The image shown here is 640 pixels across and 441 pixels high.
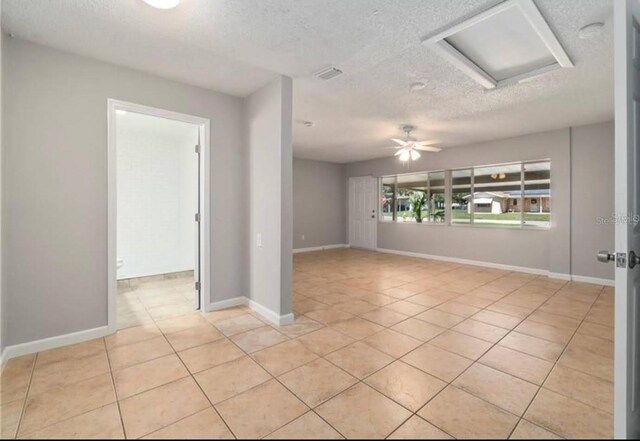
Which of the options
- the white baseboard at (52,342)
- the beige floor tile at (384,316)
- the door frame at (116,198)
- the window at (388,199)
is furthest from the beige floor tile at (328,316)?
the window at (388,199)

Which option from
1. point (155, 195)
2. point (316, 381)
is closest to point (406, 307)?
point (316, 381)

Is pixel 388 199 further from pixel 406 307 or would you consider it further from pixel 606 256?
pixel 606 256

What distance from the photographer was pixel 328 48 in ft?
8.00

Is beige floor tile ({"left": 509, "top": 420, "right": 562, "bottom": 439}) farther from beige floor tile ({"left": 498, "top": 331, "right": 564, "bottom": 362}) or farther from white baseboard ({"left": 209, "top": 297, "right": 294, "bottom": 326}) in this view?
white baseboard ({"left": 209, "top": 297, "right": 294, "bottom": 326})

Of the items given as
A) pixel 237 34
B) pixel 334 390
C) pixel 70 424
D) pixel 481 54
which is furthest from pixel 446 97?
→ pixel 70 424

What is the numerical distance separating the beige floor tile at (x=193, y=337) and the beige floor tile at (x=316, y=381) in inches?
36.8

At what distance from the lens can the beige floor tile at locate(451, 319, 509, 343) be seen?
8.63 ft

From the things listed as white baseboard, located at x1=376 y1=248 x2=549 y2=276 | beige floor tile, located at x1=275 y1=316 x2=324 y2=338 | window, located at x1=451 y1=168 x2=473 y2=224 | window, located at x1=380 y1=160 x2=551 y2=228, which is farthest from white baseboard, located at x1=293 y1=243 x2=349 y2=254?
beige floor tile, located at x1=275 y1=316 x2=324 y2=338

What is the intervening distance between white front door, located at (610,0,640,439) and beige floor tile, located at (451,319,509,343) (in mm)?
1333

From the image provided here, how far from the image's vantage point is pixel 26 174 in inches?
90.7

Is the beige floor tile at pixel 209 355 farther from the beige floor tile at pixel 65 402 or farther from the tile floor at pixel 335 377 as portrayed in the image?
the beige floor tile at pixel 65 402

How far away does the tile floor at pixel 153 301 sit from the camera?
10.1 ft

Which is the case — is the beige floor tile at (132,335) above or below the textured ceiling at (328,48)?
below

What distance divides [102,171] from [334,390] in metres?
2.66
